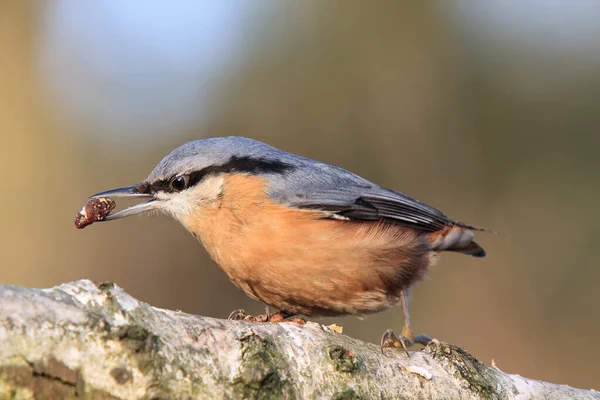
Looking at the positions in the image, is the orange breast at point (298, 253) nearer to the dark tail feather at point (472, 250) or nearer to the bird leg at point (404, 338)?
the bird leg at point (404, 338)

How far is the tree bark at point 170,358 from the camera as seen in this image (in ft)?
5.00

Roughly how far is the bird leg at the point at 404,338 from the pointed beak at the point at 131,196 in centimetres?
148

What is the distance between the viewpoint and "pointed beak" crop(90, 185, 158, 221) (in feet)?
11.4

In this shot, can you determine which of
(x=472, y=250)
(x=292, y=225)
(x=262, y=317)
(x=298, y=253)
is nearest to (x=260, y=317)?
(x=262, y=317)

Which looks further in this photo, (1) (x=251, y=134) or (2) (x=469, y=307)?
(1) (x=251, y=134)

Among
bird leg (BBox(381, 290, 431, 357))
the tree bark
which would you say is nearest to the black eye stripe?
bird leg (BBox(381, 290, 431, 357))

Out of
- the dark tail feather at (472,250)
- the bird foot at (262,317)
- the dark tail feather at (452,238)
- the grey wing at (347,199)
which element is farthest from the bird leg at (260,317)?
the dark tail feather at (472,250)

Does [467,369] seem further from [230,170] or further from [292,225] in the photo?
[230,170]

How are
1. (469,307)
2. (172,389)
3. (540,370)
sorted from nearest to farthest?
1. (172,389)
2. (540,370)
3. (469,307)

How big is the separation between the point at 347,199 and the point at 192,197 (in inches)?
34.4

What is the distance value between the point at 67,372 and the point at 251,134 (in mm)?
6648

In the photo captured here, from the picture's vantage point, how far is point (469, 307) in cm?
700

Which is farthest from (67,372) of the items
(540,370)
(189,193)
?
(540,370)

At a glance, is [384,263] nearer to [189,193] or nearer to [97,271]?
[189,193]
